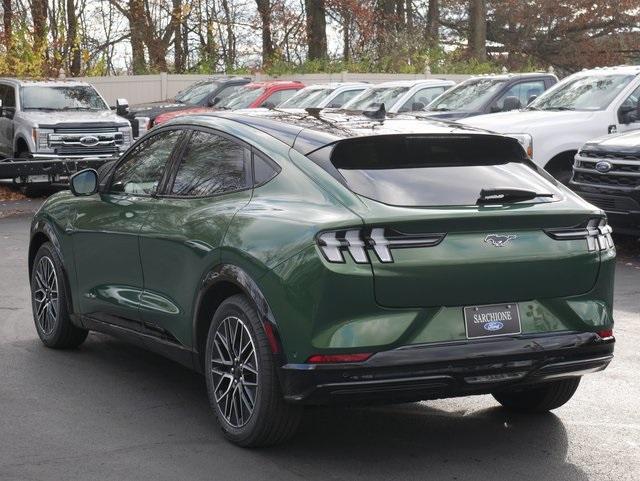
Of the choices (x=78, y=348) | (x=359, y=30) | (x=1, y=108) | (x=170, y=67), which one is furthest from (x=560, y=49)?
(x=78, y=348)

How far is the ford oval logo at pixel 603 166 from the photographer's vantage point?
42.0ft

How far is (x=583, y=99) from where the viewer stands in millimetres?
15875

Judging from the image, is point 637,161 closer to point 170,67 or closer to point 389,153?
point 389,153

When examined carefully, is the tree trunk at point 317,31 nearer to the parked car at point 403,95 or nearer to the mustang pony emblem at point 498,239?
the parked car at point 403,95

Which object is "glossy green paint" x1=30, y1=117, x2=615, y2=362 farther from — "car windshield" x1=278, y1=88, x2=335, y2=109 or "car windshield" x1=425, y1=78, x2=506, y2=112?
"car windshield" x1=278, y1=88, x2=335, y2=109

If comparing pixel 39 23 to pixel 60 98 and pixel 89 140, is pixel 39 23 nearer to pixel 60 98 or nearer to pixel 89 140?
pixel 60 98

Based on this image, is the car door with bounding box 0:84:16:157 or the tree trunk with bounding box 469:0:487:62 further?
the tree trunk with bounding box 469:0:487:62

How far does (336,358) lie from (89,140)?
55.9 ft

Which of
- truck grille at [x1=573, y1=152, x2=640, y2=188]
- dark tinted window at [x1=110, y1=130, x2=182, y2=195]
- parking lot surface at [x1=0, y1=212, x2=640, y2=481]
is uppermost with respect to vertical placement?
dark tinted window at [x1=110, y1=130, x2=182, y2=195]

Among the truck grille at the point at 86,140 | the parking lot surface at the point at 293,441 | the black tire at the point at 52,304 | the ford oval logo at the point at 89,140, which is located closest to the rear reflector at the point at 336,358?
the parking lot surface at the point at 293,441

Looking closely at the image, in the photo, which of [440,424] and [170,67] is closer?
[440,424]

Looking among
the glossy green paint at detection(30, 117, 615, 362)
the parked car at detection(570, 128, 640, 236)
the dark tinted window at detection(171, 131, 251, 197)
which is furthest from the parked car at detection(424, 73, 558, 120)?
the glossy green paint at detection(30, 117, 615, 362)

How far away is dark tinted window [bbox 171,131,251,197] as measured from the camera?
249 inches

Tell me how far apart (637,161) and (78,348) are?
660 centimetres
